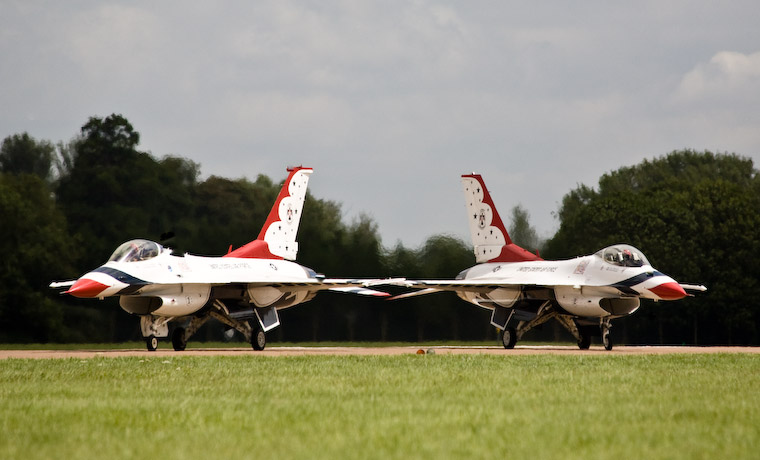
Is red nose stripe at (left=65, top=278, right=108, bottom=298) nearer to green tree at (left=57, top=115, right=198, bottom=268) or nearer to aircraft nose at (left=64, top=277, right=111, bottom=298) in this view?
aircraft nose at (left=64, top=277, right=111, bottom=298)

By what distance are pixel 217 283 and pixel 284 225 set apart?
4899mm

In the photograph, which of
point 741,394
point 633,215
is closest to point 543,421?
point 741,394

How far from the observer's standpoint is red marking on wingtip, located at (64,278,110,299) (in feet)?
68.7

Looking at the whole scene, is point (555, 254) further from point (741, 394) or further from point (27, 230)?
point (741, 394)

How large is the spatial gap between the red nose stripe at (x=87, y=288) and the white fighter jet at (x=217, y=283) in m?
0.02

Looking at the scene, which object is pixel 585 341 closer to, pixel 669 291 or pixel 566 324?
pixel 566 324

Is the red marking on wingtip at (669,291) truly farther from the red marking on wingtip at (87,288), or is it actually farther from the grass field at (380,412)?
the red marking on wingtip at (87,288)

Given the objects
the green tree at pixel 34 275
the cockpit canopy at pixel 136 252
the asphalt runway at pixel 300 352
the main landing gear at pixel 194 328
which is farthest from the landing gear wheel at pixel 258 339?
the green tree at pixel 34 275

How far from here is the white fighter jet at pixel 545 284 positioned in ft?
79.4

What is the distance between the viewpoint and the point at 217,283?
2361 cm

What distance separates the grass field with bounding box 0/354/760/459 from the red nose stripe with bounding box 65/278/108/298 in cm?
510

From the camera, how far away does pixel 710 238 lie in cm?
4250

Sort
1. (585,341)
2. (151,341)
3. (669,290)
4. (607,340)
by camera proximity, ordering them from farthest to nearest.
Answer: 1. (585,341)
2. (607,340)
3. (669,290)
4. (151,341)

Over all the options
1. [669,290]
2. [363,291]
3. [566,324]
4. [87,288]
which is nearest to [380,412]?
[87,288]
